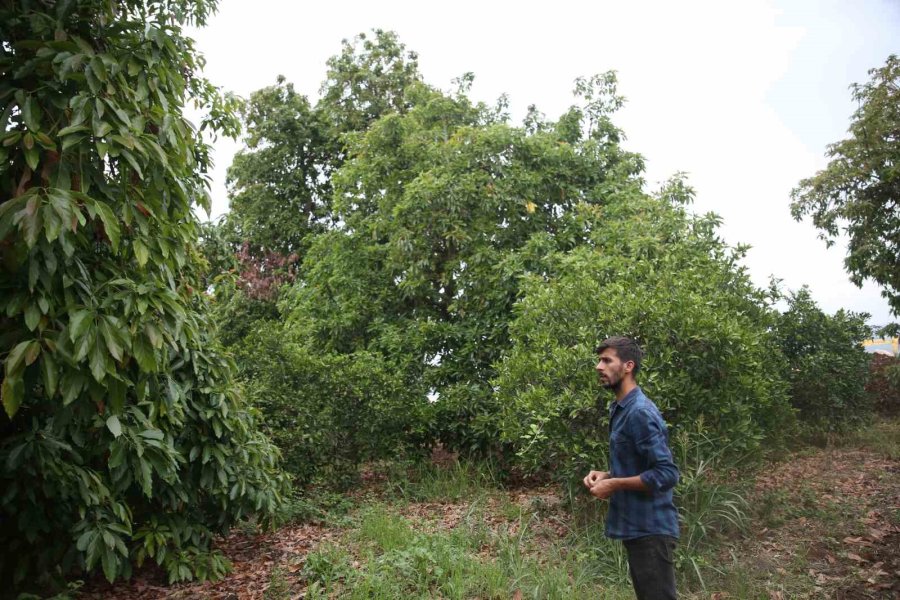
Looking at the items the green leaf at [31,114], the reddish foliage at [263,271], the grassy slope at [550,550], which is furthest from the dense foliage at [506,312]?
the green leaf at [31,114]

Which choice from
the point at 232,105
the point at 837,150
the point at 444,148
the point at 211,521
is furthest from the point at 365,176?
the point at 837,150

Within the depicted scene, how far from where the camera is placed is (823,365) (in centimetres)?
1231

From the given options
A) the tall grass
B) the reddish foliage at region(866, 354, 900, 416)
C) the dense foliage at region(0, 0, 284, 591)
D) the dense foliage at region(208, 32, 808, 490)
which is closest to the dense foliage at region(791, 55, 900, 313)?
the reddish foliage at region(866, 354, 900, 416)

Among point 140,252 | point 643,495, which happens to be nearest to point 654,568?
point 643,495

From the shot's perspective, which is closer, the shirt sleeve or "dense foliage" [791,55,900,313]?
the shirt sleeve

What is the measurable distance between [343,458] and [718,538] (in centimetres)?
505

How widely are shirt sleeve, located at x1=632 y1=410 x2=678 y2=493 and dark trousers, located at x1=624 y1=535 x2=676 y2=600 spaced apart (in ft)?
0.93

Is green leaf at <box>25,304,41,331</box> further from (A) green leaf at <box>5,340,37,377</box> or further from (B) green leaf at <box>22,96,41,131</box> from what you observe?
(B) green leaf at <box>22,96,41,131</box>

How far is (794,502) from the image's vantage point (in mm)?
7895

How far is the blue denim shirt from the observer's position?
3.53 meters

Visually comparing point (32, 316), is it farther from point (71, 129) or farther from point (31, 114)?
point (31, 114)

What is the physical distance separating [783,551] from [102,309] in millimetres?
6098

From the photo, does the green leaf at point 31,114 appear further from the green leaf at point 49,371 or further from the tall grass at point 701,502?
the tall grass at point 701,502

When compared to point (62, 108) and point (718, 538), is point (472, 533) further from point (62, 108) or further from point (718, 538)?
point (62, 108)
